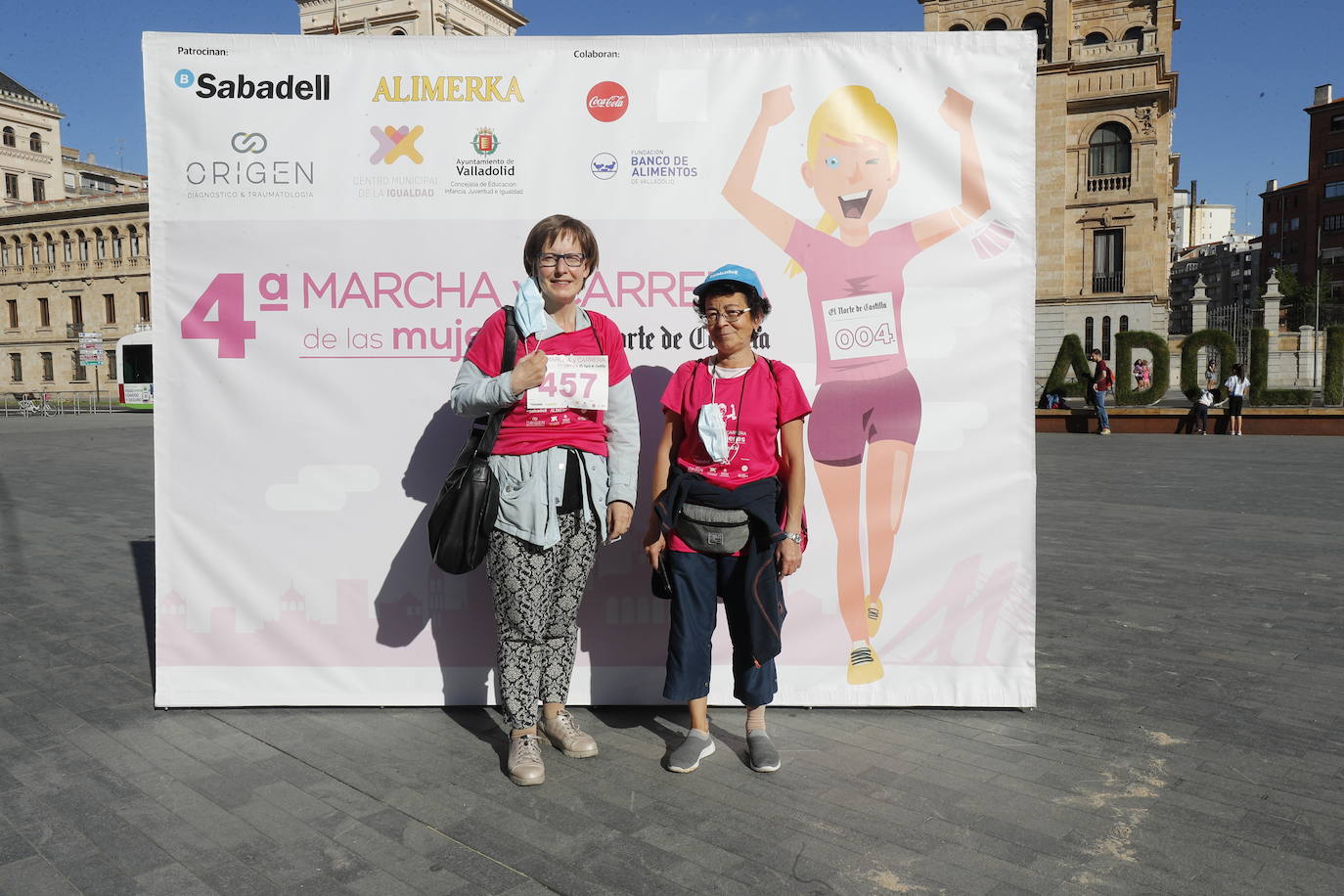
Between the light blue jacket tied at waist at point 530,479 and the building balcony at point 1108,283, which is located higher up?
the building balcony at point 1108,283

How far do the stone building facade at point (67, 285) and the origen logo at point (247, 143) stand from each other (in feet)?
216

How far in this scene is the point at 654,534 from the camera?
3.75m

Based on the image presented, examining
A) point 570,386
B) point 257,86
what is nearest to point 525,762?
point 570,386

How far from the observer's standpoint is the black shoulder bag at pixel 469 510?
3566 millimetres

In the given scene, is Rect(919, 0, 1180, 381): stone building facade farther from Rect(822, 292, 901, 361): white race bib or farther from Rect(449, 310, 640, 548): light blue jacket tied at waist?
Rect(449, 310, 640, 548): light blue jacket tied at waist

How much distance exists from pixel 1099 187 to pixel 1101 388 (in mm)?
23968

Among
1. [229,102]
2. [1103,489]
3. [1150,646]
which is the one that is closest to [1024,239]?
[1150,646]

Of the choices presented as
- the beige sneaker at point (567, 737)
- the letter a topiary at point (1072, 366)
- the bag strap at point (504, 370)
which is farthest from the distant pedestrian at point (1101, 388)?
the bag strap at point (504, 370)

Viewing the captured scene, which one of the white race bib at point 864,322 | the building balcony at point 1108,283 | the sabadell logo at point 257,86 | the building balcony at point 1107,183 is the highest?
the building balcony at point 1107,183

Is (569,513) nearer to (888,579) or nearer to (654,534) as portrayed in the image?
(654,534)

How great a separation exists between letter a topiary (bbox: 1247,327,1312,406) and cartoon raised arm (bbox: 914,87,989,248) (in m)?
18.6

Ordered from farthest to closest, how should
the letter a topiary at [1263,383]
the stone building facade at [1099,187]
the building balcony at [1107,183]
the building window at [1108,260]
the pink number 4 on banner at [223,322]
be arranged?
1. the building window at [1108,260]
2. the building balcony at [1107,183]
3. the stone building facade at [1099,187]
4. the letter a topiary at [1263,383]
5. the pink number 4 on banner at [223,322]

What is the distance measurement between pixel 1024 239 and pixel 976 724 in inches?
80.5

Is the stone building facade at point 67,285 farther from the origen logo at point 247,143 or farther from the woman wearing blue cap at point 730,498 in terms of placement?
the woman wearing blue cap at point 730,498
